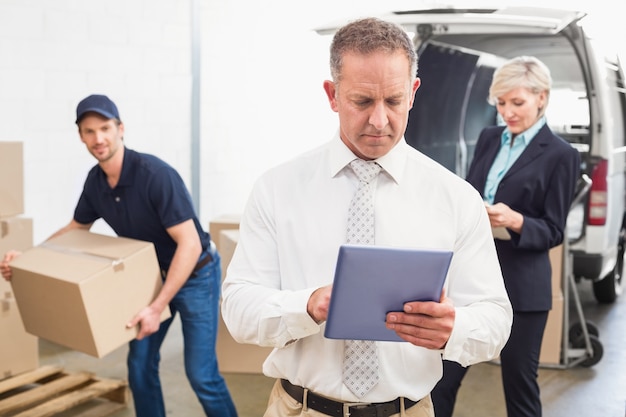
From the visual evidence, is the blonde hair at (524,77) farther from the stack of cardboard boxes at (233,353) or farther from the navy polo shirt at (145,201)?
the stack of cardboard boxes at (233,353)

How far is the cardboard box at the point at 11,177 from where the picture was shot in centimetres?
336

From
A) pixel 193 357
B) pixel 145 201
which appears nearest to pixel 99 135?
pixel 145 201

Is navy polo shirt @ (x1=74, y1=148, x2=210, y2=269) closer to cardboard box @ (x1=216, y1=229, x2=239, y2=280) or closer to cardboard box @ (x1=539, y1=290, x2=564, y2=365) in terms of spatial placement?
cardboard box @ (x1=216, y1=229, x2=239, y2=280)

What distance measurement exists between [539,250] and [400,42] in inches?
50.9

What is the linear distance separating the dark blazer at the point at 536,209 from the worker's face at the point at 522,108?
6cm

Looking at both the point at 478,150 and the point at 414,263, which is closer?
the point at 414,263

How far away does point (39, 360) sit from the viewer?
404cm

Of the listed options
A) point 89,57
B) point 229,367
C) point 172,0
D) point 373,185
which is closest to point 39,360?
point 229,367

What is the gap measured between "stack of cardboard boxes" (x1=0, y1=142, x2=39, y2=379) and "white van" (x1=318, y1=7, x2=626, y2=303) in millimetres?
1722

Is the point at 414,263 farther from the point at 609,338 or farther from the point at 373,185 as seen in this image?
the point at 609,338

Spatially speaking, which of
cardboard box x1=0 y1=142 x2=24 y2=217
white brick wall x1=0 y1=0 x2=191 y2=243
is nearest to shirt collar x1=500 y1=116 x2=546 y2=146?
cardboard box x1=0 y1=142 x2=24 y2=217

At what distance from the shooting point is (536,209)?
8.10 ft

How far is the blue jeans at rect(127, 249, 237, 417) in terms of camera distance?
2.70m

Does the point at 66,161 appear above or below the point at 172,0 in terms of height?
below
